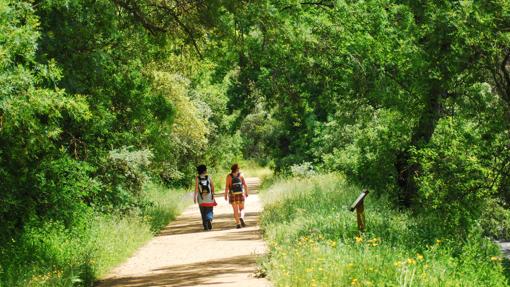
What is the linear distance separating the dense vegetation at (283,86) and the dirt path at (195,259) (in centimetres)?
114

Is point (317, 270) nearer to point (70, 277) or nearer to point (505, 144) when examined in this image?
point (70, 277)

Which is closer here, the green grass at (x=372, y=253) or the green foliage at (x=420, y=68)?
the green grass at (x=372, y=253)

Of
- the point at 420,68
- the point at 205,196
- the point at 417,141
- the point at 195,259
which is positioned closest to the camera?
the point at 195,259

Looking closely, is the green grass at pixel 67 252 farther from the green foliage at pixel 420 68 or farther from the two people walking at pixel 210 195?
the green foliage at pixel 420 68

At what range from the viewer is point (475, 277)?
33.7 ft

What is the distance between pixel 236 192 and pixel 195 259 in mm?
6419

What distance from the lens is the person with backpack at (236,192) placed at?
21.7 m

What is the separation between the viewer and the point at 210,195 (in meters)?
21.4

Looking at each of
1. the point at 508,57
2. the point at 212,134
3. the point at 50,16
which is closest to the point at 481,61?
the point at 508,57

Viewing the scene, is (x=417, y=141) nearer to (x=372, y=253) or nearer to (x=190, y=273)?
(x=190, y=273)

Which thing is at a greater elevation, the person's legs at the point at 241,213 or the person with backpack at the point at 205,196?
the person with backpack at the point at 205,196

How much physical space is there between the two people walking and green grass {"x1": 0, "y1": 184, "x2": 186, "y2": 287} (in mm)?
2992

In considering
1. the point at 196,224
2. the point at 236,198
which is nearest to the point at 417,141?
the point at 236,198

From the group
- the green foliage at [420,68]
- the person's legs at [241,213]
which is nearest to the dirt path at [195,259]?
the person's legs at [241,213]
